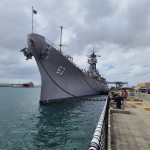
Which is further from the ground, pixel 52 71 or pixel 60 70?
pixel 60 70

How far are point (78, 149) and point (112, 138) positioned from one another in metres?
2.05

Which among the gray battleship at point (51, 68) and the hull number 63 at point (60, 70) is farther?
the hull number 63 at point (60, 70)

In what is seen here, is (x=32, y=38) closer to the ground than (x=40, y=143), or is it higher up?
higher up

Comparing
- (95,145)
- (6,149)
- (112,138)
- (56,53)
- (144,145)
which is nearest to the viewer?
(95,145)

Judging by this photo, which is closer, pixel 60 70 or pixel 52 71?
pixel 52 71

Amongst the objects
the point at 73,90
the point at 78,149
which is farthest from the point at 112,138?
the point at 73,90

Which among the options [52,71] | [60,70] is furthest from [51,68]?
[60,70]

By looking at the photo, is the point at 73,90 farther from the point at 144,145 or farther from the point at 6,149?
the point at 144,145

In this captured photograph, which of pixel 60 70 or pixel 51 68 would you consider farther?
pixel 60 70

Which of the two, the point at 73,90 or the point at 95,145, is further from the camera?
the point at 73,90

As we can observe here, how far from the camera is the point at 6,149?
5.01 m

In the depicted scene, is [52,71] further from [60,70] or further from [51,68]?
[60,70]

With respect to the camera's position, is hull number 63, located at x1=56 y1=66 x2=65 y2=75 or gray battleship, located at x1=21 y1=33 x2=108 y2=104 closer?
gray battleship, located at x1=21 y1=33 x2=108 y2=104

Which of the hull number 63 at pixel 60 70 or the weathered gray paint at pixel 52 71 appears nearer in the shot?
the weathered gray paint at pixel 52 71
